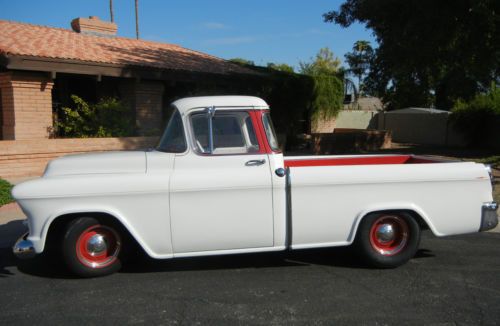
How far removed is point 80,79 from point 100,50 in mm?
1046

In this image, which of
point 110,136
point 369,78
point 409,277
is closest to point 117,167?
point 409,277

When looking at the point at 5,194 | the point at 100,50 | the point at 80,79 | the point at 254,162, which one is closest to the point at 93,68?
the point at 80,79

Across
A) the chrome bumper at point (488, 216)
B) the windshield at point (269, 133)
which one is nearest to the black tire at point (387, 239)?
the chrome bumper at point (488, 216)

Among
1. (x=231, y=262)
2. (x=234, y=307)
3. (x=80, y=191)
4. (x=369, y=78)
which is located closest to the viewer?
(x=234, y=307)

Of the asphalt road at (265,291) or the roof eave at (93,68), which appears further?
the roof eave at (93,68)

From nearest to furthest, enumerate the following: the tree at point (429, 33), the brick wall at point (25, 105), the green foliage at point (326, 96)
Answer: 1. the brick wall at point (25, 105)
2. the tree at point (429, 33)
3. the green foliage at point (326, 96)

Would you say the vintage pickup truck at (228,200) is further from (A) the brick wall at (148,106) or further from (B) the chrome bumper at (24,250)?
(A) the brick wall at (148,106)

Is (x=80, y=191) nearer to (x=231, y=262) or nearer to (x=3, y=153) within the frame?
(x=231, y=262)

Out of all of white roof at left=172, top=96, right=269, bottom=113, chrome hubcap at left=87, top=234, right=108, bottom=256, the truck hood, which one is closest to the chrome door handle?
white roof at left=172, top=96, right=269, bottom=113

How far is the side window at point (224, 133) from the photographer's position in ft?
16.2

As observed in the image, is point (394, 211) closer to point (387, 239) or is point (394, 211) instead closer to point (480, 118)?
point (387, 239)

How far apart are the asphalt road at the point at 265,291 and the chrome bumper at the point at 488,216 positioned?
1.57 feet

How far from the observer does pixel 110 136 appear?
12.2 metres

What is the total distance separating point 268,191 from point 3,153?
7761 millimetres
